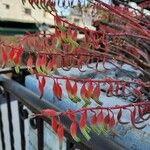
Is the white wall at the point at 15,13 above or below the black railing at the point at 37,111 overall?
below

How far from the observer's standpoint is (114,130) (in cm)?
96

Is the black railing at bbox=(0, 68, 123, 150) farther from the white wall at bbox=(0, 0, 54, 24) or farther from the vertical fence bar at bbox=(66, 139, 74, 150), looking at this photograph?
the white wall at bbox=(0, 0, 54, 24)

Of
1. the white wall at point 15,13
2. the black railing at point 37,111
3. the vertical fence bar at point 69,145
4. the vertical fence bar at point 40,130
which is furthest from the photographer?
the white wall at point 15,13

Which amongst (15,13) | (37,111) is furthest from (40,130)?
(15,13)

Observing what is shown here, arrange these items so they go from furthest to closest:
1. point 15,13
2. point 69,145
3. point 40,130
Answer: point 15,13
point 40,130
point 69,145

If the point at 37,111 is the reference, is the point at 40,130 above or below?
below

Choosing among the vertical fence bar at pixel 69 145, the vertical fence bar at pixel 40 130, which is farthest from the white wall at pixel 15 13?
the vertical fence bar at pixel 69 145

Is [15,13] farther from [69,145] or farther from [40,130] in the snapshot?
[69,145]

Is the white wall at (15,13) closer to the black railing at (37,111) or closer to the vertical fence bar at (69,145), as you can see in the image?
the black railing at (37,111)

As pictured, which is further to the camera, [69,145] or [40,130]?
[40,130]

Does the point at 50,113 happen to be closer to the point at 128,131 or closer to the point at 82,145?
the point at 82,145

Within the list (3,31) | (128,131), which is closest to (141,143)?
(128,131)

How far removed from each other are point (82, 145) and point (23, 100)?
377mm

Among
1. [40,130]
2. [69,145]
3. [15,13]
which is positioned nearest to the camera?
[69,145]
